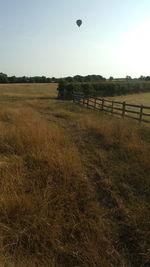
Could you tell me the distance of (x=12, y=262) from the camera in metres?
2.07

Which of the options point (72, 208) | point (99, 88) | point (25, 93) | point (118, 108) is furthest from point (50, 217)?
point (25, 93)

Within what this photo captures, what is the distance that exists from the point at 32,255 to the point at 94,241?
2.39 ft

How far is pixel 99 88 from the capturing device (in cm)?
3397

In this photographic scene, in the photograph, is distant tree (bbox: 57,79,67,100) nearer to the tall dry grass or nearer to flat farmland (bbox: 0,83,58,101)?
flat farmland (bbox: 0,83,58,101)

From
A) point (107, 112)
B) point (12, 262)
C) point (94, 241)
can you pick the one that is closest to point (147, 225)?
point (94, 241)

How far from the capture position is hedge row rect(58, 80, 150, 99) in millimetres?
28328

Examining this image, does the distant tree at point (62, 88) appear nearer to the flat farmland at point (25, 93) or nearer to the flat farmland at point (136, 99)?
the flat farmland at point (25, 93)

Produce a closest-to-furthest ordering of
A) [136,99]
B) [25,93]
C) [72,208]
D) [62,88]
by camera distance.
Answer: [72,208] → [62,88] → [136,99] → [25,93]

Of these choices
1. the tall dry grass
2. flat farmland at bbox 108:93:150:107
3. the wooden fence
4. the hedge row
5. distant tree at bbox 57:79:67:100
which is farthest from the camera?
distant tree at bbox 57:79:67:100

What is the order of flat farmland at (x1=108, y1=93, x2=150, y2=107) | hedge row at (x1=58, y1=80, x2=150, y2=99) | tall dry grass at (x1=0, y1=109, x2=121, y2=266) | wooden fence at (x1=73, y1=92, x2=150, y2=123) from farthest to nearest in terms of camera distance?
hedge row at (x1=58, y1=80, x2=150, y2=99), flat farmland at (x1=108, y1=93, x2=150, y2=107), wooden fence at (x1=73, y1=92, x2=150, y2=123), tall dry grass at (x1=0, y1=109, x2=121, y2=266)

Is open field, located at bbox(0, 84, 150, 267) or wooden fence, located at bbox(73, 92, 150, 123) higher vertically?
wooden fence, located at bbox(73, 92, 150, 123)

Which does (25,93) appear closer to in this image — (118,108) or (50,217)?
(118,108)

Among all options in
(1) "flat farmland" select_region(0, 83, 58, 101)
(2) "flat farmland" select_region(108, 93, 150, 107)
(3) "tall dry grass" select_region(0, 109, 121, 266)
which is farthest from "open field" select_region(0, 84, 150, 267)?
(1) "flat farmland" select_region(0, 83, 58, 101)

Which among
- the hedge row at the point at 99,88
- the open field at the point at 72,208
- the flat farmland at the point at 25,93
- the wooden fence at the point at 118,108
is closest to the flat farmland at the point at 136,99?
the hedge row at the point at 99,88
